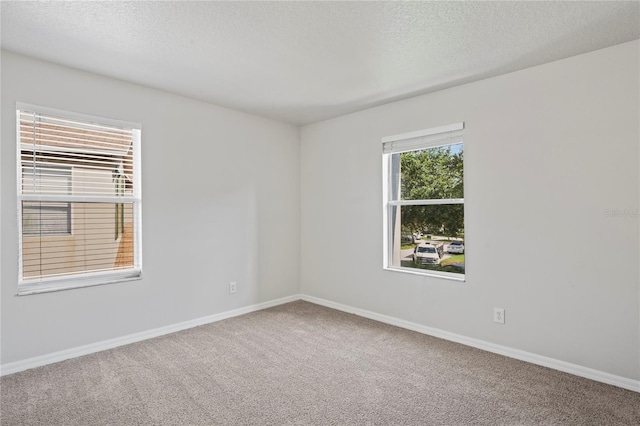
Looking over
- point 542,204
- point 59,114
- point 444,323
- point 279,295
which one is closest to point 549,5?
point 542,204

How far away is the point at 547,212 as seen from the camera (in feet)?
9.27

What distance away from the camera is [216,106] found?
156 inches

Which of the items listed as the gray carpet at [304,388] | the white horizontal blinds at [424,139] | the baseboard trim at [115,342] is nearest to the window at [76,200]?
the baseboard trim at [115,342]

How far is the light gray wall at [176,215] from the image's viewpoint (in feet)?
8.96

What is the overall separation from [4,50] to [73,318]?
2.12 meters

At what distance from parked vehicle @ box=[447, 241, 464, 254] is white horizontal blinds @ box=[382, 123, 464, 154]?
0.97 metres

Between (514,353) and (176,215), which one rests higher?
(176,215)

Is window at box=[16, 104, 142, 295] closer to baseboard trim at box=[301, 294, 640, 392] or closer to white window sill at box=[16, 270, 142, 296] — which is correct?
white window sill at box=[16, 270, 142, 296]

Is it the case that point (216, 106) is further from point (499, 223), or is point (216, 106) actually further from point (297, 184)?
point (499, 223)

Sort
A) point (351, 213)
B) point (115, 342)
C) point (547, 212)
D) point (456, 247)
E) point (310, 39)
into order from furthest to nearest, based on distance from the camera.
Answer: point (351, 213), point (456, 247), point (115, 342), point (547, 212), point (310, 39)

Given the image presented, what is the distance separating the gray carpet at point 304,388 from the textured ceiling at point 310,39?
7.84ft

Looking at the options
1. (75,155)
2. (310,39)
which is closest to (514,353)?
(310,39)

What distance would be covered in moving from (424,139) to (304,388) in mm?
2527

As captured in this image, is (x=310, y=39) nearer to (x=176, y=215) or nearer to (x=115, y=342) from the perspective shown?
(x=176, y=215)
